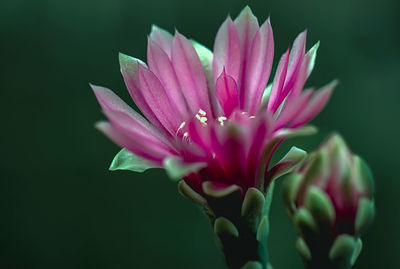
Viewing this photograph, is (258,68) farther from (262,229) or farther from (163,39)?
(262,229)

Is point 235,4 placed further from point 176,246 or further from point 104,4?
point 176,246

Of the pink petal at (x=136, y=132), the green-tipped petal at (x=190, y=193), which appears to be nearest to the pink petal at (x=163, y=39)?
the pink petal at (x=136, y=132)

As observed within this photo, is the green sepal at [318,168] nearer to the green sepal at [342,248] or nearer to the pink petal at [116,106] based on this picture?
the green sepal at [342,248]

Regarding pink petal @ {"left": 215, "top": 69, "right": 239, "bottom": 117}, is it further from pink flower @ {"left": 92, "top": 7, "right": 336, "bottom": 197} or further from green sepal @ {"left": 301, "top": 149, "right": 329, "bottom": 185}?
green sepal @ {"left": 301, "top": 149, "right": 329, "bottom": 185}

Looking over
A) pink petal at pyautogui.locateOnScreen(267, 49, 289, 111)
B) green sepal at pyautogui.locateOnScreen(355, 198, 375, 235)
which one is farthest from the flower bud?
pink petal at pyautogui.locateOnScreen(267, 49, 289, 111)

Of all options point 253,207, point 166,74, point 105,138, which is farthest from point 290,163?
point 105,138

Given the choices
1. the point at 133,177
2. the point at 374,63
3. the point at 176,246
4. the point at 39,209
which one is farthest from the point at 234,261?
the point at 374,63
